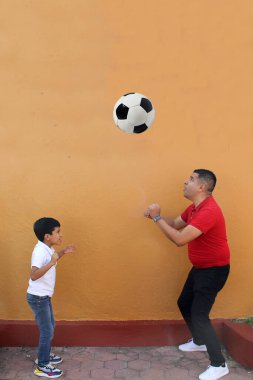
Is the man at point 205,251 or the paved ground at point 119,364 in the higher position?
the man at point 205,251

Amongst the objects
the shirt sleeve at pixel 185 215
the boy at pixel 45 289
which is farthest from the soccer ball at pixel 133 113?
the boy at pixel 45 289

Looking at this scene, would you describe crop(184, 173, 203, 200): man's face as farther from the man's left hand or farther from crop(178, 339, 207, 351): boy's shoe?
crop(178, 339, 207, 351): boy's shoe

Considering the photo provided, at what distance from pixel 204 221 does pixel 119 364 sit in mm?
1438

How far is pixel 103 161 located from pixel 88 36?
1.08 m

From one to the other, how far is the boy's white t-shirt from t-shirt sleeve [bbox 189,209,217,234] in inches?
45.9

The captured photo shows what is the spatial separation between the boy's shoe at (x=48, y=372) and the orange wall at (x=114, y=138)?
1.86ft

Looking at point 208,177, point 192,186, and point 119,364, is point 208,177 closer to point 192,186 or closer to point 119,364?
point 192,186

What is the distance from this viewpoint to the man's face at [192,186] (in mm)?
3738

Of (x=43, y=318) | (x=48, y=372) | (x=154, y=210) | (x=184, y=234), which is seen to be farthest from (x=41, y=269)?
(x=184, y=234)

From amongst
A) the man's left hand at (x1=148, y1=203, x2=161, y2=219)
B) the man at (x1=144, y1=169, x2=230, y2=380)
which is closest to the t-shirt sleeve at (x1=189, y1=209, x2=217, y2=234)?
the man at (x1=144, y1=169, x2=230, y2=380)

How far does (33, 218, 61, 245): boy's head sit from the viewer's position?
364cm

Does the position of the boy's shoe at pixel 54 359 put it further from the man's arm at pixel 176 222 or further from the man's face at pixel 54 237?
the man's arm at pixel 176 222

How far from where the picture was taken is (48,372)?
12.1 ft

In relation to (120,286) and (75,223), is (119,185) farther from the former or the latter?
(120,286)
